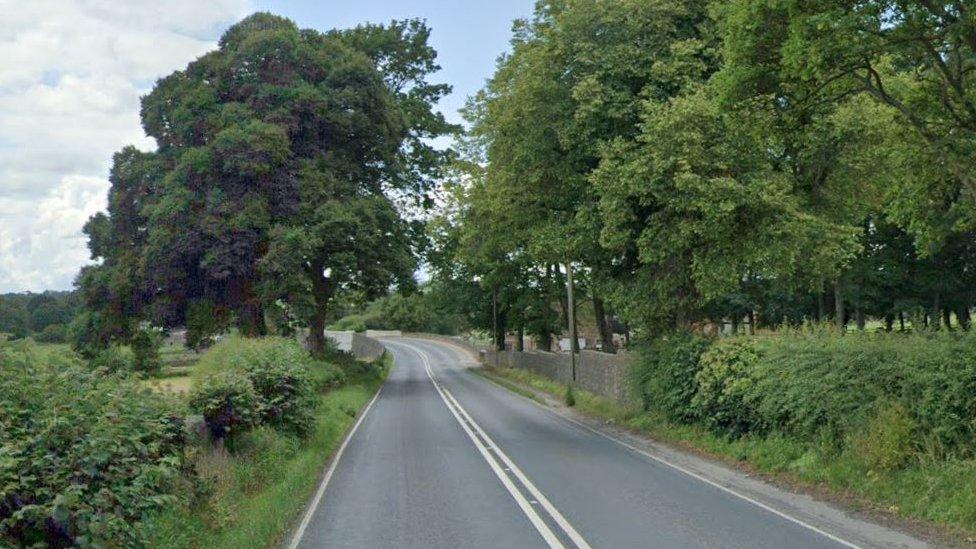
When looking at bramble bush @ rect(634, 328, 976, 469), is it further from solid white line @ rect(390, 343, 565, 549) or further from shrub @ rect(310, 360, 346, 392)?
shrub @ rect(310, 360, 346, 392)

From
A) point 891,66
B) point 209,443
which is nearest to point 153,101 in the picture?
point 209,443

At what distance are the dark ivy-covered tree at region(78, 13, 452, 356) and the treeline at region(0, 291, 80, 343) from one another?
163 centimetres

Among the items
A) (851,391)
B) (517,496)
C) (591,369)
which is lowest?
(517,496)

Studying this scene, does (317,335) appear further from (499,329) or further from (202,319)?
(499,329)

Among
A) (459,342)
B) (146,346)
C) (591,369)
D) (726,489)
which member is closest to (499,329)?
(591,369)

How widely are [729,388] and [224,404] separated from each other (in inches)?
391

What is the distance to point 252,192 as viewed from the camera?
3291cm

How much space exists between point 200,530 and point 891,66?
18.2m

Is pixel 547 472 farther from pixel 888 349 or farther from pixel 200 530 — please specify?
pixel 200 530

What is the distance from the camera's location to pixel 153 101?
1422 inches

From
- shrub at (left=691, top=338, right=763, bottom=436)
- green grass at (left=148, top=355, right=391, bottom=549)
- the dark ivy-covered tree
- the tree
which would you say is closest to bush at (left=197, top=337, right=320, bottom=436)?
green grass at (left=148, top=355, right=391, bottom=549)

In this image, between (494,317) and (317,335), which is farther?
(494,317)

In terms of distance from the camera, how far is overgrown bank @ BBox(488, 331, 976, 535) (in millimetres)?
10766

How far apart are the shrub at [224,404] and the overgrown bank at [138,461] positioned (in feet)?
0.07
